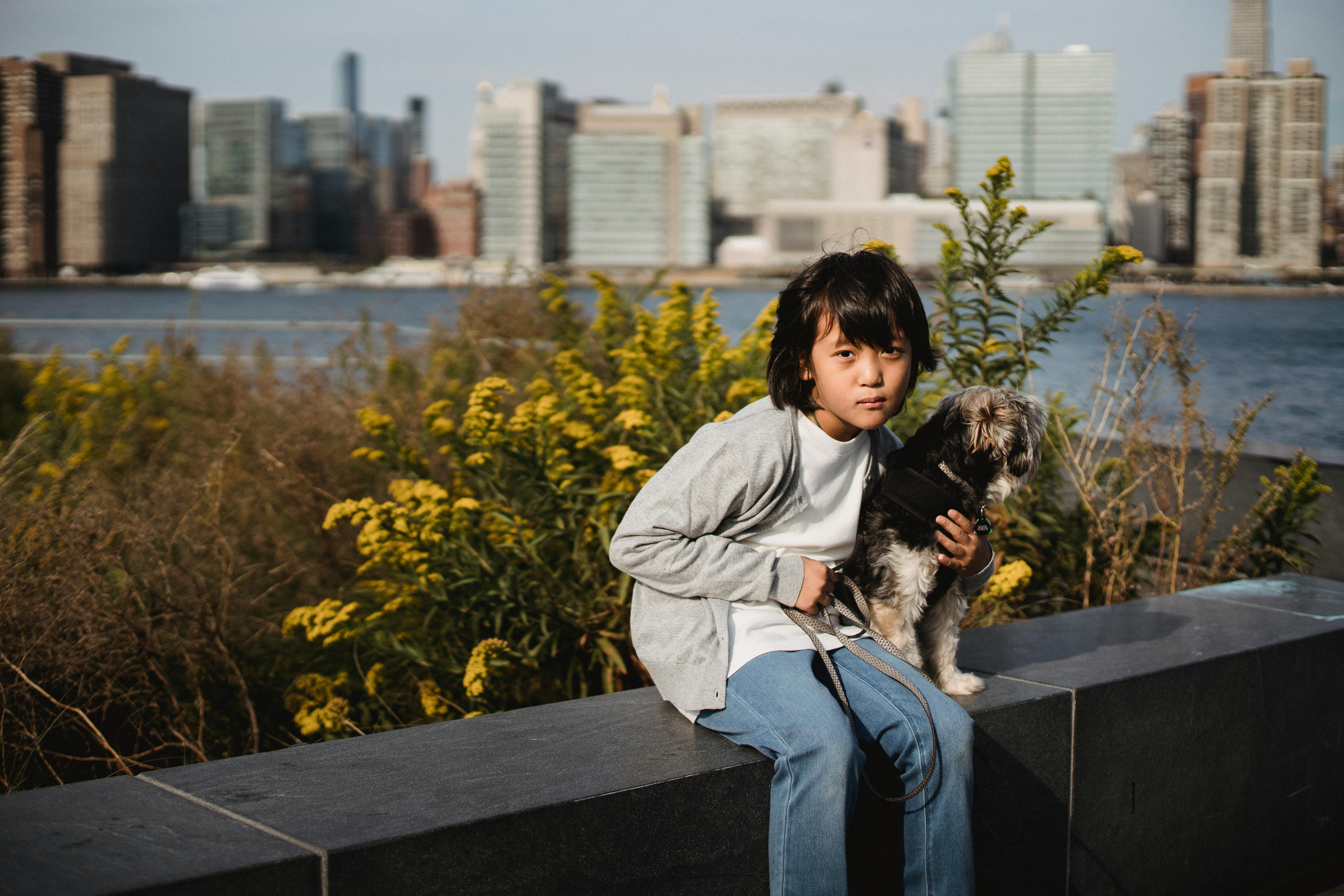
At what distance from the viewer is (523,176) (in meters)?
164

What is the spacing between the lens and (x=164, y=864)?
1.48 meters

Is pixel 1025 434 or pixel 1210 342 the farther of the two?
pixel 1210 342

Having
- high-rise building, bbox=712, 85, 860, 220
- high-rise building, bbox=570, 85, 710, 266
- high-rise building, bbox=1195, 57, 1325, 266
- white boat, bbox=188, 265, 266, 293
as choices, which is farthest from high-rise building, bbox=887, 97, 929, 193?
high-rise building, bbox=1195, 57, 1325, 266

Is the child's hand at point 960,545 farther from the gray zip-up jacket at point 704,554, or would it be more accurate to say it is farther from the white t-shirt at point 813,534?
the gray zip-up jacket at point 704,554

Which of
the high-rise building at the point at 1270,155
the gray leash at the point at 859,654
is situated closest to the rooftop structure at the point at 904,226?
the high-rise building at the point at 1270,155

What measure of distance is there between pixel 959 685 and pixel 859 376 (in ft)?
2.53

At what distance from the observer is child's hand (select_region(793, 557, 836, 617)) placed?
7.21 ft

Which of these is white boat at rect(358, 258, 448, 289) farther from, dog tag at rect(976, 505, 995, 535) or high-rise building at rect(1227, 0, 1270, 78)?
high-rise building at rect(1227, 0, 1270, 78)

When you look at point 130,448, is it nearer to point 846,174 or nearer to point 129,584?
point 129,584

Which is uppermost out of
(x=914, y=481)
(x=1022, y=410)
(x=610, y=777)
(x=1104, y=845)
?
(x=1022, y=410)

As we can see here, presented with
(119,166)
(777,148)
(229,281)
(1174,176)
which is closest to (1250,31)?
(1174,176)

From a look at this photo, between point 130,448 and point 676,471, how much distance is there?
4.83 m

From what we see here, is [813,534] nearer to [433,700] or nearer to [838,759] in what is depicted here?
[838,759]

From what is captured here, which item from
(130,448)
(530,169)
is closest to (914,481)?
(130,448)
